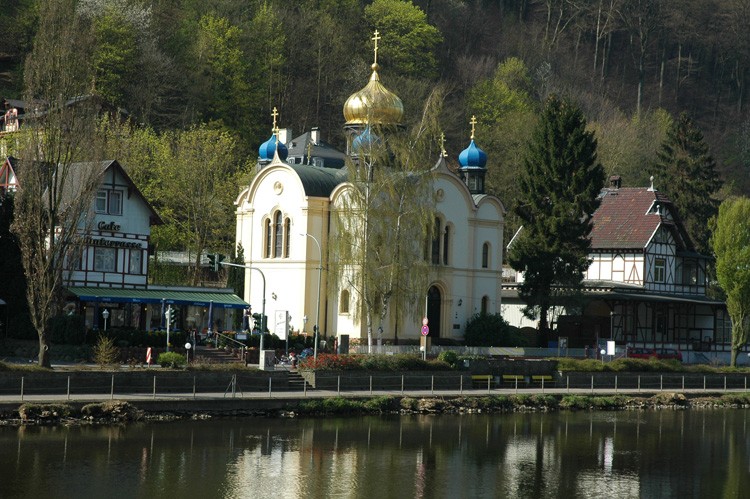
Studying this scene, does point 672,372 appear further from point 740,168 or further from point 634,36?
point 634,36

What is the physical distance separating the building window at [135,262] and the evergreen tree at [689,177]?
44258mm

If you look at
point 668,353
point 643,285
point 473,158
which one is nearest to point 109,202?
point 473,158

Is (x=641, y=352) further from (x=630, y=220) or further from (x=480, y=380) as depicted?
(x=480, y=380)

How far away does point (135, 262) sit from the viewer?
65125 mm

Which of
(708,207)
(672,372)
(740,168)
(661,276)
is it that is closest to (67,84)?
(672,372)

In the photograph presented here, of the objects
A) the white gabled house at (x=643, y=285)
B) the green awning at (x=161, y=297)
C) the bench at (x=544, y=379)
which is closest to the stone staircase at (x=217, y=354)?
the green awning at (x=161, y=297)

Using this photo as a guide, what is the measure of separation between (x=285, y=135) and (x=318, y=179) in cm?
2808

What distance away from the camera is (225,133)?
287 ft

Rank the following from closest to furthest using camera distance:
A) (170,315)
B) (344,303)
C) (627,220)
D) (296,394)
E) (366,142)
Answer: (296,394) < (170,315) < (366,142) < (344,303) < (627,220)

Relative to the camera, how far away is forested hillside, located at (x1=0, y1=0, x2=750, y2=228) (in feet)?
315

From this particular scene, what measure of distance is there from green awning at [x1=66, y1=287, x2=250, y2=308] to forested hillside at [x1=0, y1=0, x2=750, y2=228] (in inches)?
815

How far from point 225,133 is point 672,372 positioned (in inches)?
1404

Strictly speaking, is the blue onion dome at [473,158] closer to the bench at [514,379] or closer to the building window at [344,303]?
the building window at [344,303]

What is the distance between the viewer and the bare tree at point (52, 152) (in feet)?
162
